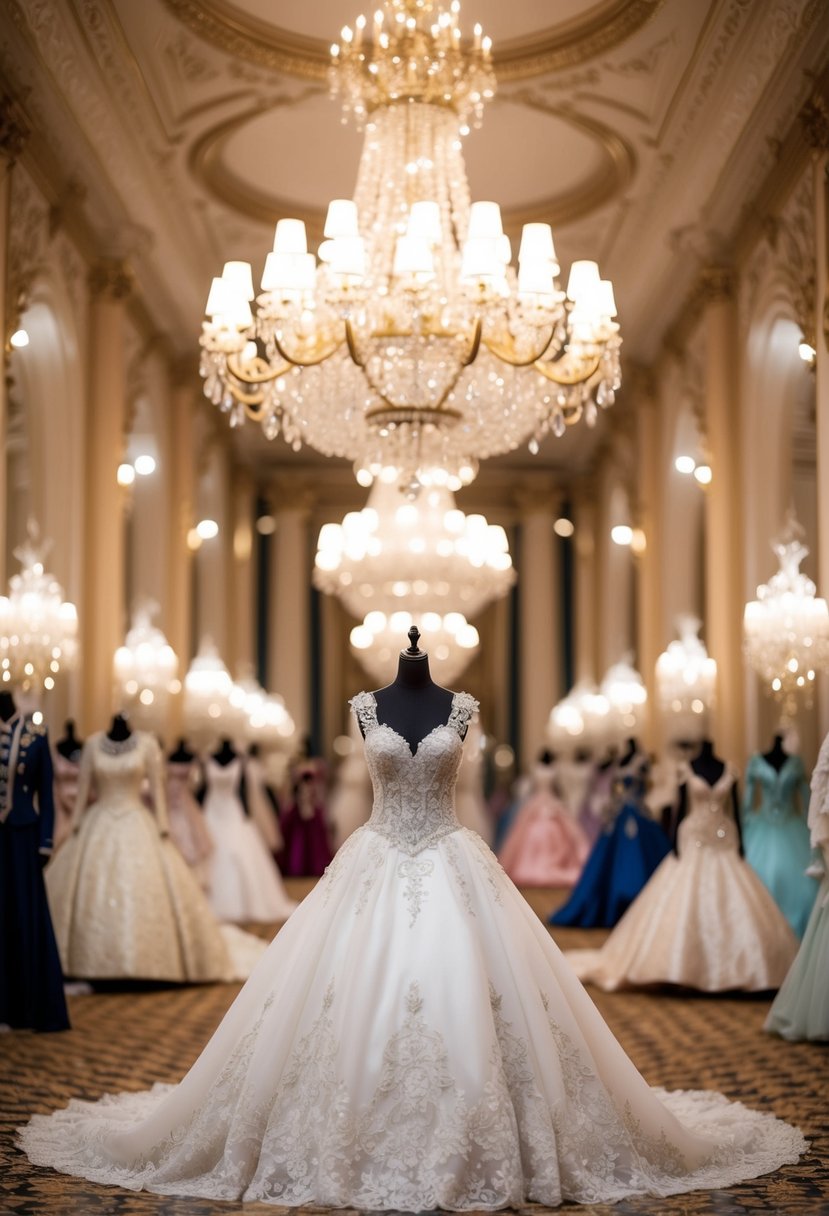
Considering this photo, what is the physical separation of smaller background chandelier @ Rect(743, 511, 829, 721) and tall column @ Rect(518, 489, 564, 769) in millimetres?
10950

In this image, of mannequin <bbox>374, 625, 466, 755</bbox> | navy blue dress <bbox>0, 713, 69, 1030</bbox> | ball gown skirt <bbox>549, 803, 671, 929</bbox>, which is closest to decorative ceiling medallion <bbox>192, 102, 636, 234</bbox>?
ball gown skirt <bbox>549, 803, 671, 929</bbox>

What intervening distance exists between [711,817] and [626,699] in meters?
6.85

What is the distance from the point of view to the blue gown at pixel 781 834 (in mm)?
9180

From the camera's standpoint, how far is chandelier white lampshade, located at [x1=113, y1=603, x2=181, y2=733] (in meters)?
11.8

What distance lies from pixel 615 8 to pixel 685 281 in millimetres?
4205

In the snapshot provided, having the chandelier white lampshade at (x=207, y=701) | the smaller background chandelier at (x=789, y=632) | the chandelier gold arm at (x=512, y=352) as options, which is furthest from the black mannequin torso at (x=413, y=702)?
the chandelier white lampshade at (x=207, y=701)

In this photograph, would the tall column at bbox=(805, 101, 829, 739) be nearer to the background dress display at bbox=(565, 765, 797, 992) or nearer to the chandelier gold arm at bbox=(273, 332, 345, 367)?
the background dress display at bbox=(565, 765, 797, 992)

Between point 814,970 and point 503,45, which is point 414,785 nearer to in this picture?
point 814,970

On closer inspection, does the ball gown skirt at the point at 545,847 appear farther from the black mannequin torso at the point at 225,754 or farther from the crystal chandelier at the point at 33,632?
the crystal chandelier at the point at 33,632

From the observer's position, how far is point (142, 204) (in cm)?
1141

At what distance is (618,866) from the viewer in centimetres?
1185

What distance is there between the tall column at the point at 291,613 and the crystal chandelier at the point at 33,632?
11207 millimetres

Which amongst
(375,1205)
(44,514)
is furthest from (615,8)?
(375,1205)

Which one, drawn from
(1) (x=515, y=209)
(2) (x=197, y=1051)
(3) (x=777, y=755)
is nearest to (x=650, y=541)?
(1) (x=515, y=209)
